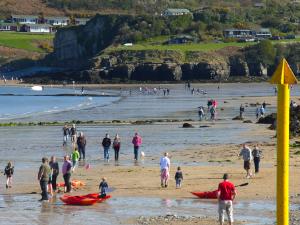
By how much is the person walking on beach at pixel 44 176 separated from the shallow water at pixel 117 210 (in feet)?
0.91

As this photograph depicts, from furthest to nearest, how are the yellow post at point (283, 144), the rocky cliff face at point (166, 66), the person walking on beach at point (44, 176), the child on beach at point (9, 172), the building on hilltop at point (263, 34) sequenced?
the building on hilltop at point (263, 34) → the rocky cliff face at point (166, 66) → the child on beach at point (9, 172) → the person walking on beach at point (44, 176) → the yellow post at point (283, 144)

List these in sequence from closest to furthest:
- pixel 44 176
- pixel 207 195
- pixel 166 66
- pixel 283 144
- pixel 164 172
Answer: pixel 283 144 → pixel 207 195 → pixel 44 176 → pixel 164 172 → pixel 166 66

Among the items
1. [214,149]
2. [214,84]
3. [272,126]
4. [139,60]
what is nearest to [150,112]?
[272,126]

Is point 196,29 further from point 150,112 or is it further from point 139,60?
point 150,112

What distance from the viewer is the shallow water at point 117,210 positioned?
19.6 meters

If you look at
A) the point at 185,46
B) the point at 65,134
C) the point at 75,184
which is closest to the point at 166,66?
the point at 185,46

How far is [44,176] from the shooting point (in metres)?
23.4

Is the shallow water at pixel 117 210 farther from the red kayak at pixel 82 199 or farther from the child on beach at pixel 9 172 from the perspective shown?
the child on beach at pixel 9 172

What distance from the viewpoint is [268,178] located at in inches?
1041

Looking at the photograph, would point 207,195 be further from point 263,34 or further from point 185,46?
point 263,34

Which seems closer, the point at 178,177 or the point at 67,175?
the point at 67,175

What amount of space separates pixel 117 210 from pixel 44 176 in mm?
3115

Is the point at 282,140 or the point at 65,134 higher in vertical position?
the point at 282,140

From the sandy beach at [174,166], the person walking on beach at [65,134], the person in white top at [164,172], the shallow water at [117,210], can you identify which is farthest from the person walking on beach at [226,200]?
the person walking on beach at [65,134]
